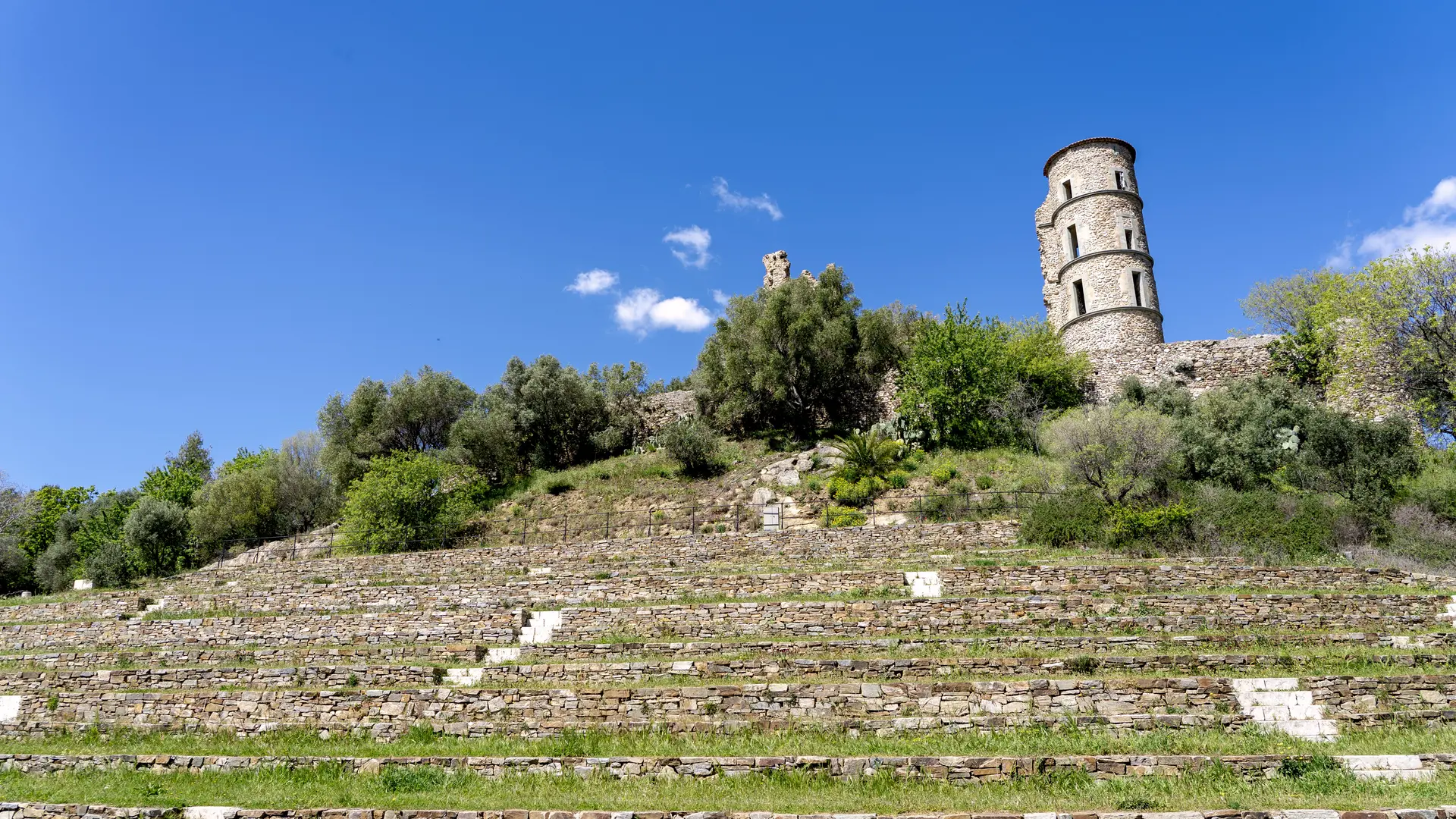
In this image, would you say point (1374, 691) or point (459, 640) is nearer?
point (1374, 691)

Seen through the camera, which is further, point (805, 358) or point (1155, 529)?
point (805, 358)

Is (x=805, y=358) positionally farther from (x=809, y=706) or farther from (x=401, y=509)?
(x=809, y=706)

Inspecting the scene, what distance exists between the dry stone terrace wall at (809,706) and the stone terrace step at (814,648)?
0.99 m

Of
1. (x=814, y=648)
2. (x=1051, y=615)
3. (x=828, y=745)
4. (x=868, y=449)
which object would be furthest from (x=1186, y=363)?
(x=828, y=745)

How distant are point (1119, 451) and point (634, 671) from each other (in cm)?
1534

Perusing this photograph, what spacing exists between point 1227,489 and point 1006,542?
573cm

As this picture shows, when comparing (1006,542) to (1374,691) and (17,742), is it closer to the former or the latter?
(1374,691)

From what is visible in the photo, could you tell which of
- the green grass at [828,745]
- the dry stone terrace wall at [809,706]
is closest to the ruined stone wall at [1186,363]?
the dry stone terrace wall at [809,706]

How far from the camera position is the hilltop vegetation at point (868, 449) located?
63.0 ft

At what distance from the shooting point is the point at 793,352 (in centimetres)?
3412

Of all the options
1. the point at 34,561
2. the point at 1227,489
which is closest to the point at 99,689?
the point at 1227,489

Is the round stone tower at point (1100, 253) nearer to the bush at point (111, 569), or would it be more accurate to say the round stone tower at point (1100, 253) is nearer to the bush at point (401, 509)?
the bush at point (401, 509)

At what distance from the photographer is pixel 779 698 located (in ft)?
35.3

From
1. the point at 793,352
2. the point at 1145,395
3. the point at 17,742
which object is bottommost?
the point at 17,742
